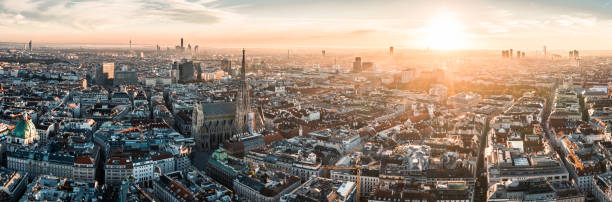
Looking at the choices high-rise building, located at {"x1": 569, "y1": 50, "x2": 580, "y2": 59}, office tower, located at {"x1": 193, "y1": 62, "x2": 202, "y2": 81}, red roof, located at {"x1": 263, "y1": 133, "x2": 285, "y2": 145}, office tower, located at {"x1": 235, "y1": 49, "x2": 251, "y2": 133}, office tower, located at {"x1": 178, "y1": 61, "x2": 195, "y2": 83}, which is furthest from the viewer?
high-rise building, located at {"x1": 569, "y1": 50, "x2": 580, "y2": 59}

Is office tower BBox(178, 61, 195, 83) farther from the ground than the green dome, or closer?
farther from the ground

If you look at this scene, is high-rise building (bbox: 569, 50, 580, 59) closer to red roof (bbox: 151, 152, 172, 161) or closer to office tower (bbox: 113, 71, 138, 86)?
office tower (bbox: 113, 71, 138, 86)

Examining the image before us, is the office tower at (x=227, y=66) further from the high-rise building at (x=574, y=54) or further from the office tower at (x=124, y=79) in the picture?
the high-rise building at (x=574, y=54)

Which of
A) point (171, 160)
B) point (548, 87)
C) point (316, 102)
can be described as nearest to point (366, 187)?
point (171, 160)

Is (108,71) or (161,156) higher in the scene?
(108,71)

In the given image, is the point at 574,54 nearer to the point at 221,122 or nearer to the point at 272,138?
the point at 272,138

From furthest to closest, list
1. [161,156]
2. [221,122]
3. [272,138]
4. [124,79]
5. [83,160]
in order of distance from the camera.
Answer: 1. [124,79]
2. [221,122]
3. [272,138]
4. [161,156]
5. [83,160]

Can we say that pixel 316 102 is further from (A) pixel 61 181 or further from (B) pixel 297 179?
(A) pixel 61 181

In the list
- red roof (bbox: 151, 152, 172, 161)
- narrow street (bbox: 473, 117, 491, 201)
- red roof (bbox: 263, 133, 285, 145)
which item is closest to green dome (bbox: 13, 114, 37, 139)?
red roof (bbox: 151, 152, 172, 161)

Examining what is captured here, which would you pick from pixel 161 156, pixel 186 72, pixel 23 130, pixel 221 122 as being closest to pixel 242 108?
pixel 221 122
